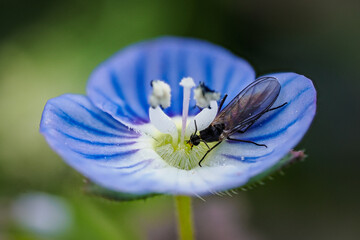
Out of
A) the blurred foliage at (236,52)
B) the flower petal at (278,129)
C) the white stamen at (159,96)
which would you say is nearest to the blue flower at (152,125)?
the flower petal at (278,129)

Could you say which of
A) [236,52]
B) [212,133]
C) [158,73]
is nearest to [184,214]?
[212,133]

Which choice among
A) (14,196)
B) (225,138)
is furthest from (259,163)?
(14,196)

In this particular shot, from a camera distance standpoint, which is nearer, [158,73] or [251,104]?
[251,104]

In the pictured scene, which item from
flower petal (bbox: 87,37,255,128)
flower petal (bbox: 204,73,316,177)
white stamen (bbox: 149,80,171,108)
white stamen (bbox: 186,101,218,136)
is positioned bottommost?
flower petal (bbox: 204,73,316,177)

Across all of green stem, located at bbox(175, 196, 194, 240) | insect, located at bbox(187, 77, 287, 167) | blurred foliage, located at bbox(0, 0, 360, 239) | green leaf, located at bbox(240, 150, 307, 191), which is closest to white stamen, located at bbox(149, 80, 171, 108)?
insect, located at bbox(187, 77, 287, 167)

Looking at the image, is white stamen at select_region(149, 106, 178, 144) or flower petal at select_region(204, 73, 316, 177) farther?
white stamen at select_region(149, 106, 178, 144)

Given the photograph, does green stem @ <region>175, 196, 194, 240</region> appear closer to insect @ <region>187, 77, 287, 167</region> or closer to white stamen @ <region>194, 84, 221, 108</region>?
insect @ <region>187, 77, 287, 167</region>

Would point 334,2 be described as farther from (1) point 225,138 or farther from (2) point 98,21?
(1) point 225,138

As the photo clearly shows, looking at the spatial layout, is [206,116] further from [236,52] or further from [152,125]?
[236,52]
